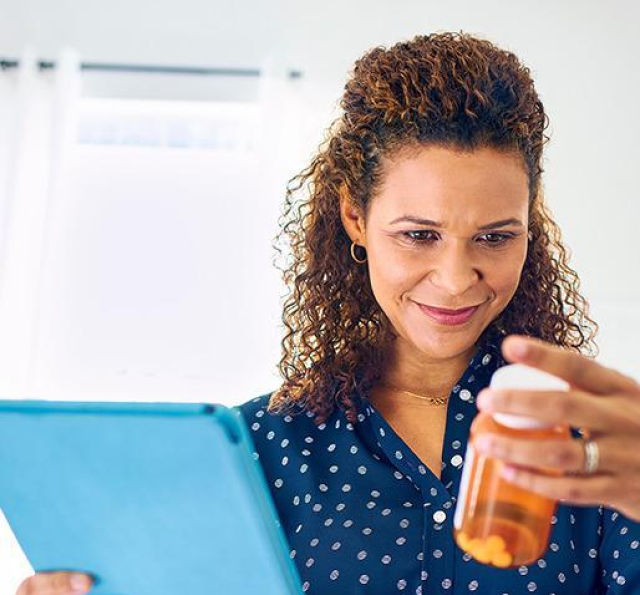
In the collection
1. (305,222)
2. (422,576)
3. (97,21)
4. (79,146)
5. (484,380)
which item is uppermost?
(97,21)

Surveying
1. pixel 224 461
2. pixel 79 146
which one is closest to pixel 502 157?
pixel 224 461

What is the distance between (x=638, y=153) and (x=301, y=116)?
1028mm

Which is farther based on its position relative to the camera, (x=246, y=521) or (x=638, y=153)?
(x=638, y=153)

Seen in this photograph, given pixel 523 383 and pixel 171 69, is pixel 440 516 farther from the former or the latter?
pixel 171 69

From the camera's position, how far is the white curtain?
3.02 metres

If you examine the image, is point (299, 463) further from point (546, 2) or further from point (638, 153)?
point (546, 2)

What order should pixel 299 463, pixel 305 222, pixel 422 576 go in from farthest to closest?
pixel 305 222 < pixel 299 463 < pixel 422 576

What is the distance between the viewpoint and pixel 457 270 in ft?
3.83

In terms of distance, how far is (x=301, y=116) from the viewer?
317 centimetres

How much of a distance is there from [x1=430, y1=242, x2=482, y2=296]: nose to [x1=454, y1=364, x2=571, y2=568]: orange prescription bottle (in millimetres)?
391

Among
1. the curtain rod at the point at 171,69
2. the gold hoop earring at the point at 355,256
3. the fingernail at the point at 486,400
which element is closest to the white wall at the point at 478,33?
the curtain rod at the point at 171,69

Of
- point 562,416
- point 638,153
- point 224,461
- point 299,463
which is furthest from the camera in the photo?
point 638,153

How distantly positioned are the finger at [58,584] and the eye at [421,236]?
53cm

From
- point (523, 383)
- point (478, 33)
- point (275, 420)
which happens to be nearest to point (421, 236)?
point (275, 420)
